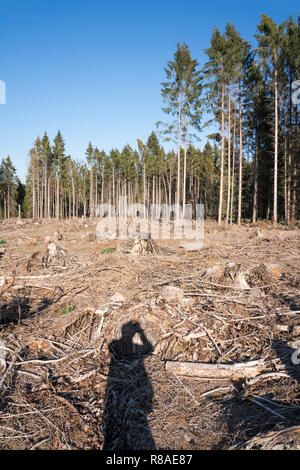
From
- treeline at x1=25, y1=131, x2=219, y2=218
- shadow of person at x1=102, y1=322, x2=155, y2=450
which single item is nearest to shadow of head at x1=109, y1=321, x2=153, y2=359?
shadow of person at x1=102, y1=322, x2=155, y2=450

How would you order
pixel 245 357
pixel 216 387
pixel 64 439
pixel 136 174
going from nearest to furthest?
1. pixel 64 439
2. pixel 216 387
3. pixel 245 357
4. pixel 136 174

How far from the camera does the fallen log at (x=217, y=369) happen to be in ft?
10.7

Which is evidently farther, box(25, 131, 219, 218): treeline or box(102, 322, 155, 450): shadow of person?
box(25, 131, 219, 218): treeline

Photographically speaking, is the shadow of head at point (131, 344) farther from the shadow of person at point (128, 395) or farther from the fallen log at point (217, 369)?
the fallen log at point (217, 369)

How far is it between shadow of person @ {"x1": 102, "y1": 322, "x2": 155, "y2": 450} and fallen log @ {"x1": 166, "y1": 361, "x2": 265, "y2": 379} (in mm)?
451

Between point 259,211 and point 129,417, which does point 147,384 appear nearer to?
point 129,417

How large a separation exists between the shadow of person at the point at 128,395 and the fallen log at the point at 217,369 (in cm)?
45

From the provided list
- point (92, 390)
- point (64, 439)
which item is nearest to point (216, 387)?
point (92, 390)

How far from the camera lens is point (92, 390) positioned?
319 cm

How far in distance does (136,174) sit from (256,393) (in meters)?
47.6

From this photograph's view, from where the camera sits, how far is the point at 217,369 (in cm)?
336

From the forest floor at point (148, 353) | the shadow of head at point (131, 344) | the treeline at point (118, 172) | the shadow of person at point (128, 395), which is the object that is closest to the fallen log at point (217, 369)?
the forest floor at point (148, 353)

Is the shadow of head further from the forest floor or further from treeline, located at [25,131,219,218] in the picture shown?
treeline, located at [25,131,219,218]

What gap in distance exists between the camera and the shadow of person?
98.8 inches
